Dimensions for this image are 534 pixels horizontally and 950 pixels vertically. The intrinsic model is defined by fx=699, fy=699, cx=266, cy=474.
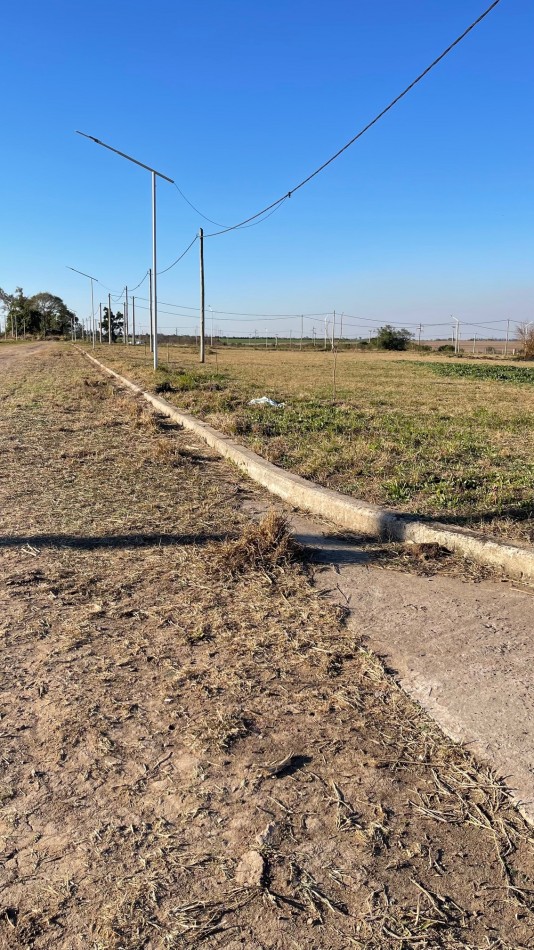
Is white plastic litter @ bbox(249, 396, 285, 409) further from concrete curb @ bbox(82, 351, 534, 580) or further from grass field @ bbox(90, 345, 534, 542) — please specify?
concrete curb @ bbox(82, 351, 534, 580)

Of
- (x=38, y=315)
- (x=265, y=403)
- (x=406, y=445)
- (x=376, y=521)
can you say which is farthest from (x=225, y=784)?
(x=38, y=315)

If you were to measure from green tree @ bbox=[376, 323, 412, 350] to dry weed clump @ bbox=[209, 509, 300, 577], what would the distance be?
3085 inches

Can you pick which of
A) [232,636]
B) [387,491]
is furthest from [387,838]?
[387,491]

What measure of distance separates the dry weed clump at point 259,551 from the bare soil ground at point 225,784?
1.1 inches

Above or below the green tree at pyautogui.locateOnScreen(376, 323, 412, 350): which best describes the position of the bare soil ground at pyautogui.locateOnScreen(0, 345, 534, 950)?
below

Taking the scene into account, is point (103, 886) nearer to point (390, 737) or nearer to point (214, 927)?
point (214, 927)

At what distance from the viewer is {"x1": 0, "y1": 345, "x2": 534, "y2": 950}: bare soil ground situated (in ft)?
5.41

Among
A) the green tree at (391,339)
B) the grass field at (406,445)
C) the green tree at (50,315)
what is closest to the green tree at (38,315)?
the green tree at (50,315)

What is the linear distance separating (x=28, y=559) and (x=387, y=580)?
2.10m

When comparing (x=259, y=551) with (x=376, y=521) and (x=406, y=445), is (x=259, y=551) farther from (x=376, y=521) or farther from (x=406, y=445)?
(x=406, y=445)

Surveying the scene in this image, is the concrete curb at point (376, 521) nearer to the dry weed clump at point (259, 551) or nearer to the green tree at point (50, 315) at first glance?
the dry weed clump at point (259, 551)

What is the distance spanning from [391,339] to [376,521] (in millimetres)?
78070

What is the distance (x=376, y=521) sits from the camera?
4820mm

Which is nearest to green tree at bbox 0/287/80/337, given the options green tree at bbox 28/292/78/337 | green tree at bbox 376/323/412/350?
green tree at bbox 28/292/78/337
